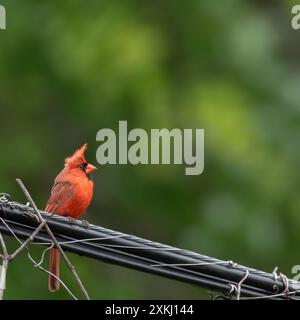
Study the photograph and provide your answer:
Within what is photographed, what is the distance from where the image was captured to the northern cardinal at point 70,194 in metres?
7.21

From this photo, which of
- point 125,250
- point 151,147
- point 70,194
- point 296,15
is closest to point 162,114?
point 151,147

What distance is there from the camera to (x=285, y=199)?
509 inches

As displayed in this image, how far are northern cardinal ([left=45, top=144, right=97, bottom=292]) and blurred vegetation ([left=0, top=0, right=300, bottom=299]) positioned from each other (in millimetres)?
4582

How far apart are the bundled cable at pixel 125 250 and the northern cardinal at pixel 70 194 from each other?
3.30ft

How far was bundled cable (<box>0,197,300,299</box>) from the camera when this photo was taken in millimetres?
6125

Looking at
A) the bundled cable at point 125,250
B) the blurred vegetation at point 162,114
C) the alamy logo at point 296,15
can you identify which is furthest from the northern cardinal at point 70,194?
the alamy logo at point 296,15

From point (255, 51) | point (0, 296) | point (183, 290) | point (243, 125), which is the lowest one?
point (0, 296)

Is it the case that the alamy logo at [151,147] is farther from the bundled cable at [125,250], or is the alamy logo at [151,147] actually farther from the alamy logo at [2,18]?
the bundled cable at [125,250]

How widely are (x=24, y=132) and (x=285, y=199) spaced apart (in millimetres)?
3178

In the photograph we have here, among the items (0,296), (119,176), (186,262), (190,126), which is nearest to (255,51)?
(190,126)

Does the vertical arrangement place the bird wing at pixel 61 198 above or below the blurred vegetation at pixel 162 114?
below

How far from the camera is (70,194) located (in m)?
7.23

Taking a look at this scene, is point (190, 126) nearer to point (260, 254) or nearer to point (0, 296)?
point (260, 254)

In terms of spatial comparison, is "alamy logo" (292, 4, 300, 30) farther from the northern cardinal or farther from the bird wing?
the bird wing
